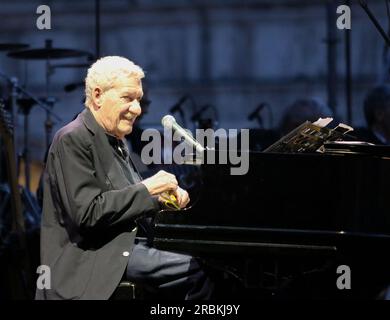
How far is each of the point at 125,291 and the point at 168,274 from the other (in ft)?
1.80

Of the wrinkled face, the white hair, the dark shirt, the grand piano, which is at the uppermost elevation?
the white hair

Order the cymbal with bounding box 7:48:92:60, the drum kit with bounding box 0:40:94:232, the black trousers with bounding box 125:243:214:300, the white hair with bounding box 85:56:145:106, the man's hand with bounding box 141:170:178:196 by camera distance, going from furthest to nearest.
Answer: the cymbal with bounding box 7:48:92:60 → the drum kit with bounding box 0:40:94:232 → the black trousers with bounding box 125:243:214:300 → the white hair with bounding box 85:56:145:106 → the man's hand with bounding box 141:170:178:196

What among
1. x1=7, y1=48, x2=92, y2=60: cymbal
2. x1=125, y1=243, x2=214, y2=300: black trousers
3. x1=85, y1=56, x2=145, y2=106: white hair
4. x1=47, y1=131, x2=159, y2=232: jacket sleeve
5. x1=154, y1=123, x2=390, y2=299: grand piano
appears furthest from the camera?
x1=7, y1=48, x2=92, y2=60: cymbal

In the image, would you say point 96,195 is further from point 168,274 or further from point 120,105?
point 168,274

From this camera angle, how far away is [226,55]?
13359 millimetres

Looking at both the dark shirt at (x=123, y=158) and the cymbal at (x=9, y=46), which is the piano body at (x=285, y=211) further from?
the cymbal at (x=9, y=46)

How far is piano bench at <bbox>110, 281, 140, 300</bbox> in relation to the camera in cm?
456

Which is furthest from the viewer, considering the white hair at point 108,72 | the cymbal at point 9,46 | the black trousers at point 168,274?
the cymbal at point 9,46

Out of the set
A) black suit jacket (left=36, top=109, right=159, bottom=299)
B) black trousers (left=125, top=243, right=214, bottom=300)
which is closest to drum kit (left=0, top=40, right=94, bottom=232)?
black trousers (left=125, top=243, right=214, bottom=300)

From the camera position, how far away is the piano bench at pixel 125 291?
4559mm

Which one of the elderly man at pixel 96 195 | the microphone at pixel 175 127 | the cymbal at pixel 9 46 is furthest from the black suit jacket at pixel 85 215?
the cymbal at pixel 9 46

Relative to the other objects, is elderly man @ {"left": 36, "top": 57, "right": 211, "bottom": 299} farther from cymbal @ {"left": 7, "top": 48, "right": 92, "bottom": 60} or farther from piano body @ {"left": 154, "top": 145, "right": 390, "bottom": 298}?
cymbal @ {"left": 7, "top": 48, "right": 92, "bottom": 60}

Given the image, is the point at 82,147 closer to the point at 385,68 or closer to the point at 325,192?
the point at 325,192
